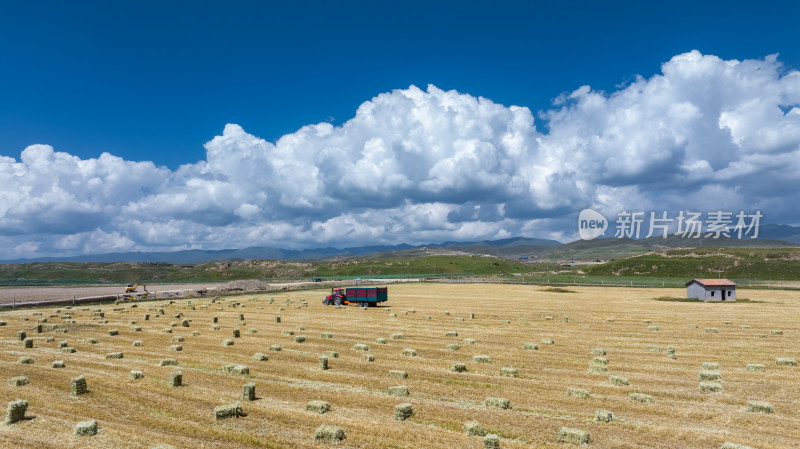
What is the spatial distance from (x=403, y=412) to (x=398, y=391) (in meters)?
2.96

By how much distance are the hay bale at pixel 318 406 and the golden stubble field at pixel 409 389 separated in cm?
27

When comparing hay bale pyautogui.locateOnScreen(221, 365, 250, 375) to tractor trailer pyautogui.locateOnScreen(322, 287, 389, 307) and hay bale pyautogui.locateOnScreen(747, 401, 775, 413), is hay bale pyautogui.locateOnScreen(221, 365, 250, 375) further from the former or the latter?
tractor trailer pyautogui.locateOnScreen(322, 287, 389, 307)

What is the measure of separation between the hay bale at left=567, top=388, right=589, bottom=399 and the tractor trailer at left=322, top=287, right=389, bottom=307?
44.1m

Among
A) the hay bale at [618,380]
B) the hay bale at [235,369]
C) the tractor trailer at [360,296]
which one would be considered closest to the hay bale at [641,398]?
the hay bale at [618,380]

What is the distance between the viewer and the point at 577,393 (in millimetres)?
18203

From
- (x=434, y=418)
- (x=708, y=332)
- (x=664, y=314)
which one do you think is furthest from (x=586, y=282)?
(x=434, y=418)

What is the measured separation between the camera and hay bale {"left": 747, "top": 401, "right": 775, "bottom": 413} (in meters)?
16.4

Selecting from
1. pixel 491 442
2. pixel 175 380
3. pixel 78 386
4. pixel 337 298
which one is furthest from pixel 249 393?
pixel 337 298

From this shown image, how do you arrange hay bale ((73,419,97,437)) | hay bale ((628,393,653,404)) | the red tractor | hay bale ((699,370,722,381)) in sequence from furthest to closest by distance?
the red tractor, hay bale ((699,370,722,381)), hay bale ((628,393,653,404)), hay bale ((73,419,97,437))

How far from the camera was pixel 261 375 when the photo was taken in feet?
71.5

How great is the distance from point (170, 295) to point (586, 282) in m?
98.3

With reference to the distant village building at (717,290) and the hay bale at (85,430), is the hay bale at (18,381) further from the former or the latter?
the distant village building at (717,290)

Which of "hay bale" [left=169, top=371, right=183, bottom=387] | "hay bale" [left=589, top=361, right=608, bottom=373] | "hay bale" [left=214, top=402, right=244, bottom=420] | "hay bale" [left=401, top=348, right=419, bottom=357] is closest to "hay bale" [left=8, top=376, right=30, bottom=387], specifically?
"hay bale" [left=169, top=371, right=183, bottom=387]

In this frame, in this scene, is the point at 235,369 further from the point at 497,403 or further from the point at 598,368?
the point at 598,368
